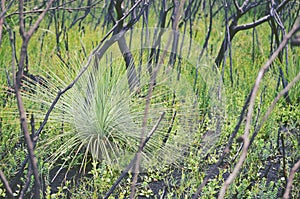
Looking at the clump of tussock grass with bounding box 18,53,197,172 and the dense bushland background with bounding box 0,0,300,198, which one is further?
the clump of tussock grass with bounding box 18,53,197,172

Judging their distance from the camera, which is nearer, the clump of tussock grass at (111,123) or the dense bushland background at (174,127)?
the dense bushland background at (174,127)

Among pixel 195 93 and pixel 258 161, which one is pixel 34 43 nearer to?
pixel 195 93

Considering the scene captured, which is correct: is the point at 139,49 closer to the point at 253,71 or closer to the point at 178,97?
the point at 178,97

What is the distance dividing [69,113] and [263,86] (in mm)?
1480

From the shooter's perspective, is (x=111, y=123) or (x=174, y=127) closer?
(x=111, y=123)

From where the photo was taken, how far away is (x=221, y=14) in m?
6.69

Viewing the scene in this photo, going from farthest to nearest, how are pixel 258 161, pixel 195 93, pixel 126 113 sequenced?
pixel 195 93 < pixel 126 113 < pixel 258 161

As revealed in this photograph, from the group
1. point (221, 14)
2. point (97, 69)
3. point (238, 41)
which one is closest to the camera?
point (97, 69)

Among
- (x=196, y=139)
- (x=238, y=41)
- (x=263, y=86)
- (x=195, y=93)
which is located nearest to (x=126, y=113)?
(x=196, y=139)

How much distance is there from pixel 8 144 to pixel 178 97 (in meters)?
1.03

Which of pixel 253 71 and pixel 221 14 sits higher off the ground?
pixel 221 14

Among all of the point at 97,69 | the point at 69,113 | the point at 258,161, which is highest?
the point at 97,69

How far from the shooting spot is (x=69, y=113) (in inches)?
96.7

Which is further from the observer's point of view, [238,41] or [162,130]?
[238,41]
